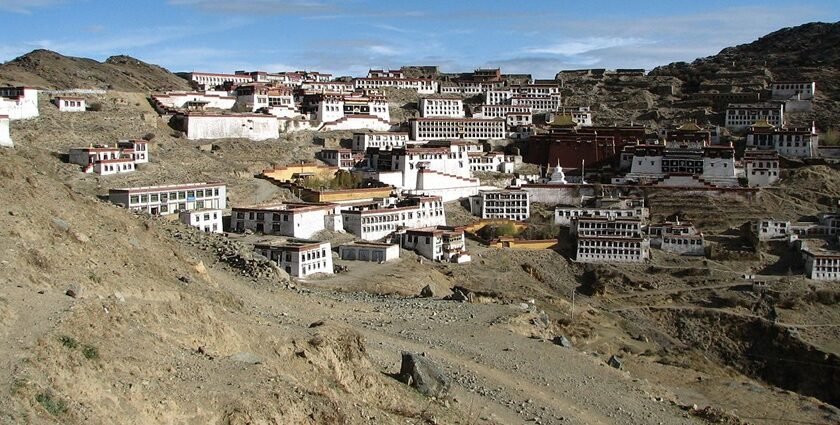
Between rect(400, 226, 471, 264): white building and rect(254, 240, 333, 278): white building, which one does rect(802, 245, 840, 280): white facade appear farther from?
rect(254, 240, 333, 278): white building

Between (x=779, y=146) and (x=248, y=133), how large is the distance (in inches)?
1109

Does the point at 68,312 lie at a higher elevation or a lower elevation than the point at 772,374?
higher

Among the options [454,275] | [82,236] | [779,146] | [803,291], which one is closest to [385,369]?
[82,236]

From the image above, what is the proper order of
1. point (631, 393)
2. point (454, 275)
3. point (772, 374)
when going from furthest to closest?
point (454, 275), point (772, 374), point (631, 393)

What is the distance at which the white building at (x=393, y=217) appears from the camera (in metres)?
35.2

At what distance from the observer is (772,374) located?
99.5 feet

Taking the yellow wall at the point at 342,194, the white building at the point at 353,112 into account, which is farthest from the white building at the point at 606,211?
the white building at the point at 353,112

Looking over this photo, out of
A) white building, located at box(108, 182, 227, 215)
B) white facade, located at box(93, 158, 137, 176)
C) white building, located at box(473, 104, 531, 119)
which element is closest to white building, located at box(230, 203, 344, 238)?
white building, located at box(108, 182, 227, 215)

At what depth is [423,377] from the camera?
45.4 feet

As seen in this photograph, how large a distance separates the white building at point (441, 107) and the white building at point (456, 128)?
353 centimetres

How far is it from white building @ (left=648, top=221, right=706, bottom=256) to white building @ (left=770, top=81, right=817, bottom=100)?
2384 centimetres

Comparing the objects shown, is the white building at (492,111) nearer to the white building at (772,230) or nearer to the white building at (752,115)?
the white building at (752,115)

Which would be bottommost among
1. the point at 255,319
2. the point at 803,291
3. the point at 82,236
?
the point at 803,291

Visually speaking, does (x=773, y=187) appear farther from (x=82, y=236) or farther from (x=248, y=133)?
(x=82, y=236)
